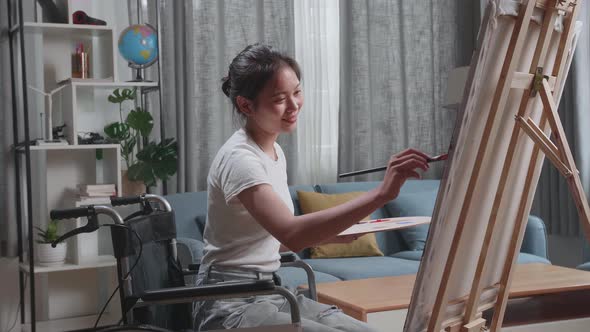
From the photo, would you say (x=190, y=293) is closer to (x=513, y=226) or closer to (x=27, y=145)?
(x=513, y=226)

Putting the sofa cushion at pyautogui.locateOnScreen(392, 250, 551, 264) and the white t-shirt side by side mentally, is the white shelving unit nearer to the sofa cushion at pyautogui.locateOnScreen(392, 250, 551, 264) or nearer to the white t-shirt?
the sofa cushion at pyautogui.locateOnScreen(392, 250, 551, 264)

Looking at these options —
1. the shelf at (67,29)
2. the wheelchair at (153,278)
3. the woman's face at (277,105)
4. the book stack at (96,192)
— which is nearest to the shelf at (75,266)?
the book stack at (96,192)

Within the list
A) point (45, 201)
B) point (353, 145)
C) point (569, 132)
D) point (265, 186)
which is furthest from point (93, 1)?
point (265, 186)

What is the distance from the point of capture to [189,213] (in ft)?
13.9

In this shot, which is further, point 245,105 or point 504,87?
point 245,105

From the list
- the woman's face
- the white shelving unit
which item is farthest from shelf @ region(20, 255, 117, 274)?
the woman's face

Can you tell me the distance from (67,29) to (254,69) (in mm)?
2556

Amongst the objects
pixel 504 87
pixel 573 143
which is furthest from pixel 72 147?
pixel 504 87

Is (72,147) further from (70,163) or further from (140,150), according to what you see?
(140,150)

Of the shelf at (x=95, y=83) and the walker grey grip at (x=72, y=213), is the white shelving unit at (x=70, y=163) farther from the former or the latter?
the walker grey grip at (x=72, y=213)

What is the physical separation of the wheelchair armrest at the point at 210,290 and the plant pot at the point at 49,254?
8.23 feet

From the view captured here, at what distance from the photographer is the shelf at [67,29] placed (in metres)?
4.09

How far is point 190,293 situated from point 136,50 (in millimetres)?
2855

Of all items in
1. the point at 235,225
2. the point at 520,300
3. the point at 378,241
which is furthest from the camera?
the point at 378,241
